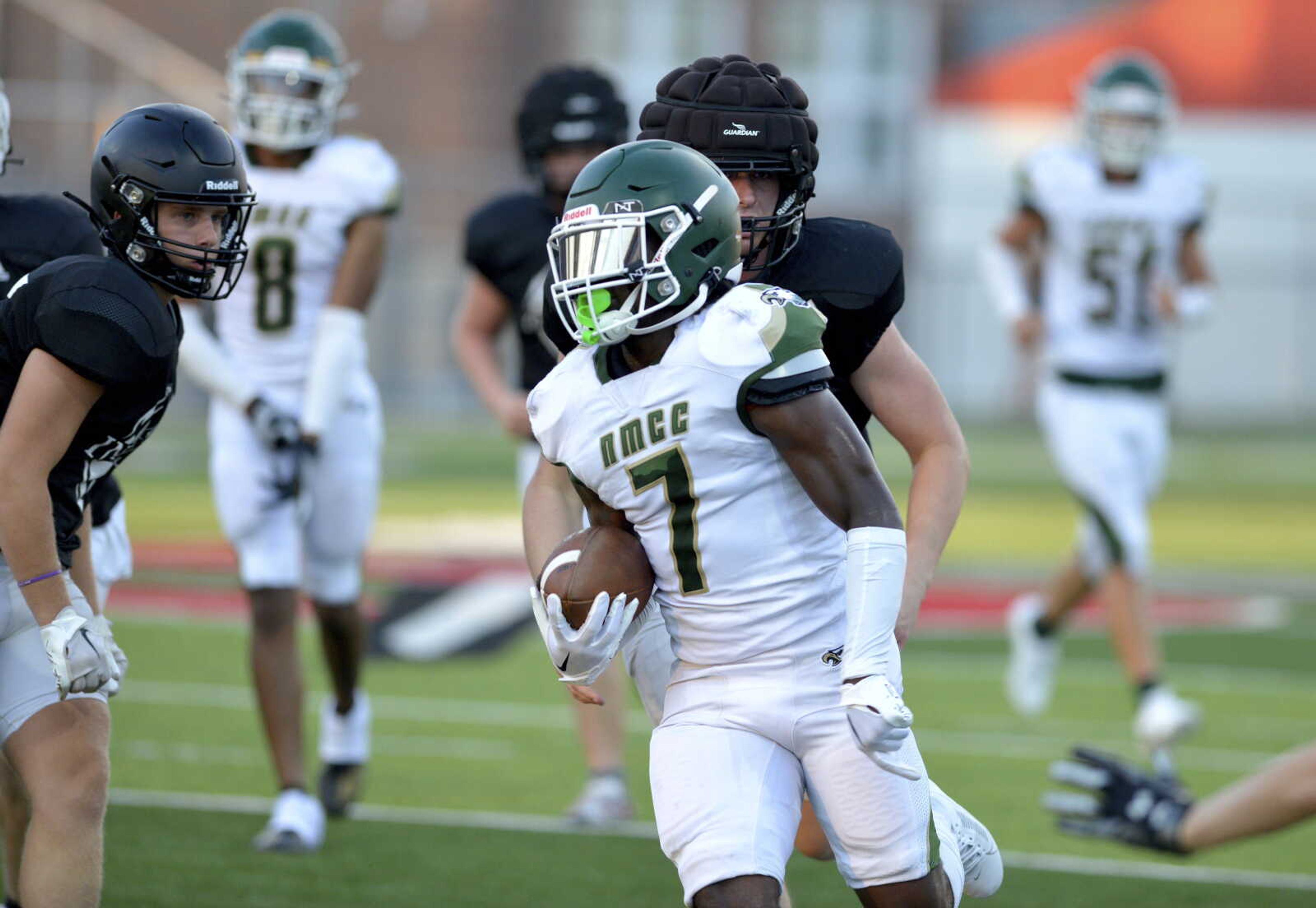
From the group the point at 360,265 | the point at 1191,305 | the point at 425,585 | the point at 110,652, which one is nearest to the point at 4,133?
the point at 110,652

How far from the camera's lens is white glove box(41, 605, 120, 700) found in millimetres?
3199

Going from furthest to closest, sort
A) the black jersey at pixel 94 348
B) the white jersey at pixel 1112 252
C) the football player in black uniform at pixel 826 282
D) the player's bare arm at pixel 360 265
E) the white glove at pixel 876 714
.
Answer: the white jersey at pixel 1112 252, the player's bare arm at pixel 360 265, the football player in black uniform at pixel 826 282, the black jersey at pixel 94 348, the white glove at pixel 876 714

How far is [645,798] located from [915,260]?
2147 centimetres

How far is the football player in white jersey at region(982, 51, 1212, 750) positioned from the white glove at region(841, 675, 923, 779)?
3.86 meters

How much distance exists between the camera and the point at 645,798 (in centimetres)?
586

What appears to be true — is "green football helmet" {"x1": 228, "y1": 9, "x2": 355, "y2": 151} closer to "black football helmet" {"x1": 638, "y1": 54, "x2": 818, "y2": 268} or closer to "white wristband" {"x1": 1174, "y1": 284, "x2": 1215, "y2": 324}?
"black football helmet" {"x1": 638, "y1": 54, "x2": 818, "y2": 268}

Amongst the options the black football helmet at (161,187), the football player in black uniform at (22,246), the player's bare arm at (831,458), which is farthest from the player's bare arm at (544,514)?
the football player in black uniform at (22,246)

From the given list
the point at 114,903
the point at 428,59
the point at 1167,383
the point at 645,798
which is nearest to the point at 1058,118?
the point at 428,59

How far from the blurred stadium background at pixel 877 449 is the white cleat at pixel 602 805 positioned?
0.08m

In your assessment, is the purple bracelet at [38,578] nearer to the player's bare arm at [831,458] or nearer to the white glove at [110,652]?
the white glove at [110,652]

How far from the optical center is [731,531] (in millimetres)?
3090

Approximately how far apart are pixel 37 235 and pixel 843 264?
170 centimetres

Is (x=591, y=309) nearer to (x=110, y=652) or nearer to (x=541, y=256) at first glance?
A: (x=110, y=652)

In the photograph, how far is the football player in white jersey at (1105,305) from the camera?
6746 millimetres
